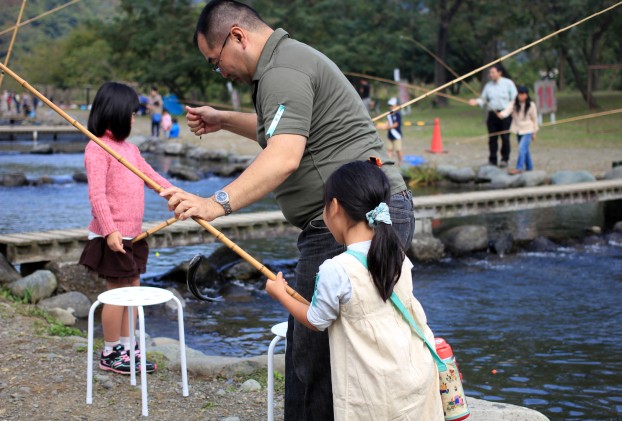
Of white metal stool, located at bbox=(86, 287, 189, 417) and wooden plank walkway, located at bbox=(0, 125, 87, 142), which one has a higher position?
wooden plank walkway, located at bbox=(0, 125, 87, 142)

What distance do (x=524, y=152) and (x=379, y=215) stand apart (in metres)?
11.4

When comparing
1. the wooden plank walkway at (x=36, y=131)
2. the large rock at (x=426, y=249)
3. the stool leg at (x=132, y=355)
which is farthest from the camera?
the wooden plank walkway at (x=36, y=131)

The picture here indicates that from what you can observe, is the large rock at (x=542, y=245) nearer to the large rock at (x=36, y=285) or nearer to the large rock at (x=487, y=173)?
the large rock at (x=487, y=173)

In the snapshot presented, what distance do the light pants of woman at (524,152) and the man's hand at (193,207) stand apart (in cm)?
1088

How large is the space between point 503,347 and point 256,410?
2677mm

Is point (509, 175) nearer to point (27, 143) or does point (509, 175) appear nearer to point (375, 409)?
point (375, 409)

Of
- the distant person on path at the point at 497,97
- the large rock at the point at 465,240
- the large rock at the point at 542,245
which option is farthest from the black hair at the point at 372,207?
the distant person on path at the point at 497,97

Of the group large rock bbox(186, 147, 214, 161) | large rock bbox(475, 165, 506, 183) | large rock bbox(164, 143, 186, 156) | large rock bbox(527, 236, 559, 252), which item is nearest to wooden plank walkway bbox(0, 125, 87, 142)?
large rock bbox(164, 143, 186, 156)

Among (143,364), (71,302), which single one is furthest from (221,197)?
(71,302)

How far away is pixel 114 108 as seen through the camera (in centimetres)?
437

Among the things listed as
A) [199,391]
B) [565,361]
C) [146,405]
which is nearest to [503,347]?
[565,361]

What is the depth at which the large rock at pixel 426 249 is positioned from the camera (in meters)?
9.41

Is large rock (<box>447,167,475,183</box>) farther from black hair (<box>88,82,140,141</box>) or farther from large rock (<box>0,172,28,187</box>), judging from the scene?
black hair (<box>88,82,140,141</box>)

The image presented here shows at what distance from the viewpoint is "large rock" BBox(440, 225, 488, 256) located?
9.78m
